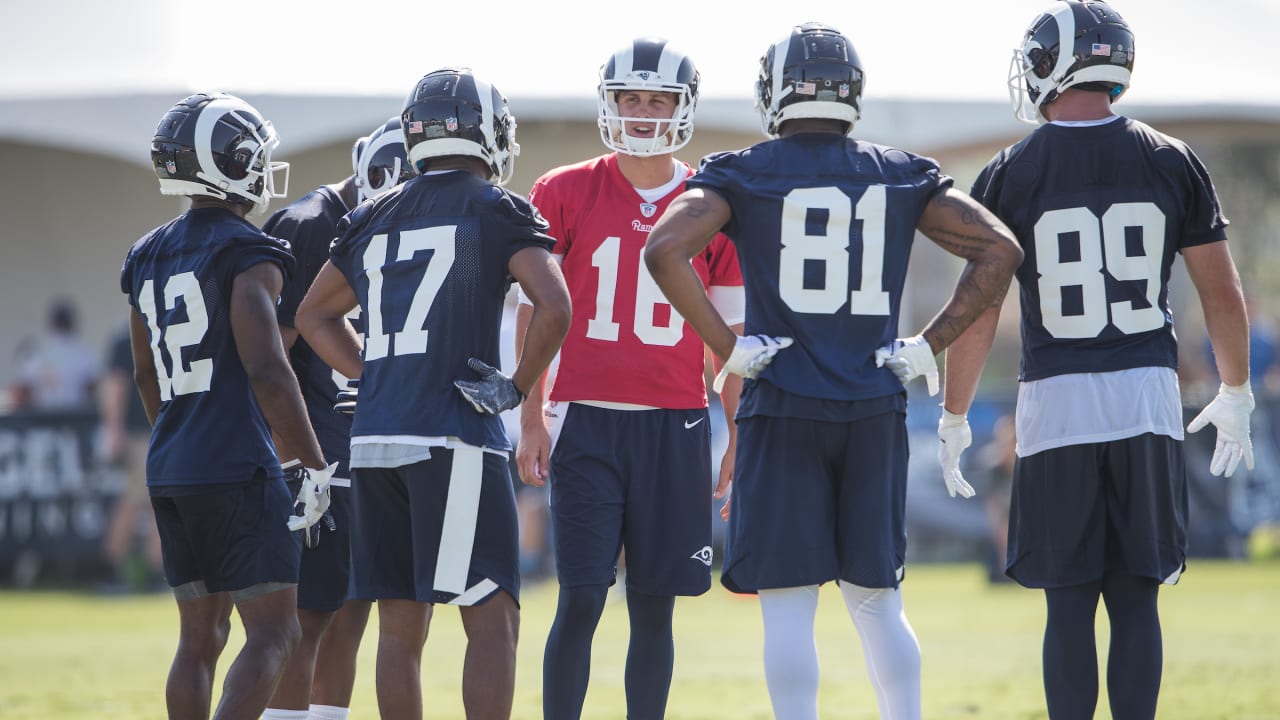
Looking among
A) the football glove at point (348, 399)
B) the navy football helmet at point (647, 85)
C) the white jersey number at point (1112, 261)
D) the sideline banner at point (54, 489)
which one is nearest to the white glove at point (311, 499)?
the football glove at point (348, 399)

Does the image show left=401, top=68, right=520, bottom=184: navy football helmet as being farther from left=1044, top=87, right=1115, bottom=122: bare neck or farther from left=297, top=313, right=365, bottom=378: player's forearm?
left=1044, top=87, right=1115, bottom=122: bare neck

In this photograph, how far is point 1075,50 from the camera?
174 inches

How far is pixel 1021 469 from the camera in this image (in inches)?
176

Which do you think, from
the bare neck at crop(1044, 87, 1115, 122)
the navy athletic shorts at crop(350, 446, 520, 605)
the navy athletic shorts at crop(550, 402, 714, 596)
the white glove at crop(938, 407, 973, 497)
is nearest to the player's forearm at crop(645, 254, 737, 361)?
the navy athletic shorts at crop(350, 446, 520, 605)

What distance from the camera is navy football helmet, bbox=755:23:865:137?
405 cm

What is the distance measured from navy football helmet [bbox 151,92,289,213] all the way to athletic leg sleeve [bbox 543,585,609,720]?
5.40 feet

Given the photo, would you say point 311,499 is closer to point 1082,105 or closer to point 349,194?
point 349,194

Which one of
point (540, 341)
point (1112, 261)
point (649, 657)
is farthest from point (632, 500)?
point (1112, 261)

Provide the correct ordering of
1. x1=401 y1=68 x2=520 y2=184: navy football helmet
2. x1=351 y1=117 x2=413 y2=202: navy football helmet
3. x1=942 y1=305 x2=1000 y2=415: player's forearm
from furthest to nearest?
1. x1=351 y1=117 x2=413 y2=202: navy football helmet
2. x1=942 y1=305 x2=1000 y2=415: player's forearm
3. x1=401 y1=68 x2=520 y2=184: navy football helmet

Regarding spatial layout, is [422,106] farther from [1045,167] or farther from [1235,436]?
[1235,436]

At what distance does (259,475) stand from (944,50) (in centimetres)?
1150

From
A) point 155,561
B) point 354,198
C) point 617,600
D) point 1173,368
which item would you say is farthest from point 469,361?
point 155,561

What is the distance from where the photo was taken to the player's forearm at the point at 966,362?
4.44 m

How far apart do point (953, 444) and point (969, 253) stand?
76 cm
